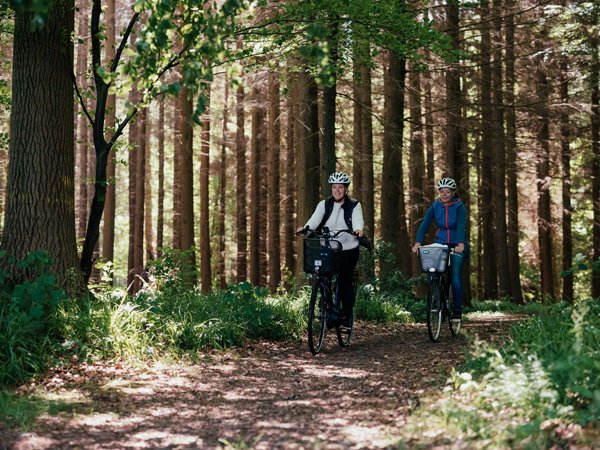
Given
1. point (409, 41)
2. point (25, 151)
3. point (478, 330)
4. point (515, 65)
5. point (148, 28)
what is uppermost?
point (515, 65)

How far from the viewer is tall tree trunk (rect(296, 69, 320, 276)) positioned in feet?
40.9

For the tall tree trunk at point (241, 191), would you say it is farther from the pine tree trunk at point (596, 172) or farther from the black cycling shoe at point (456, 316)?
the black cycling shoe at point (456, 316)

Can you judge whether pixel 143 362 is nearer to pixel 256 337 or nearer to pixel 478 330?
pixel 256 337

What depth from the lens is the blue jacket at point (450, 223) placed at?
849cm

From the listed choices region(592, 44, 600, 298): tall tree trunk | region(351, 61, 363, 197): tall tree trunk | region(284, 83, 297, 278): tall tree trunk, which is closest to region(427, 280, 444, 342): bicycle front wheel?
region(351, 61, 363, 197): tall tree trunk

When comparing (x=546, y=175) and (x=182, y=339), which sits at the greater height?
(x=546, y=175)

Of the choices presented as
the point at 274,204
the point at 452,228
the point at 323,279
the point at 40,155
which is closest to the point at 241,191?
the point at 274,204

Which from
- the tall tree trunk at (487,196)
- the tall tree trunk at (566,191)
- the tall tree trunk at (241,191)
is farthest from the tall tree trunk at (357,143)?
the tall tree trunk at (566,191)

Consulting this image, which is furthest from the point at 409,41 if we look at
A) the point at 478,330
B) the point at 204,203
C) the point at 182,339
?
the point at 204,203

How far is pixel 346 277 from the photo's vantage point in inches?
311

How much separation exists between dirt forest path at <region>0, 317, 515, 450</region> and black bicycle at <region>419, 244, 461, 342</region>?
23.8 inches

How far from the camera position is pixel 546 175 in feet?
72.1

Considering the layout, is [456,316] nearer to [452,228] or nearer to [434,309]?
[434,309]

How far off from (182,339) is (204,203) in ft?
58.0
